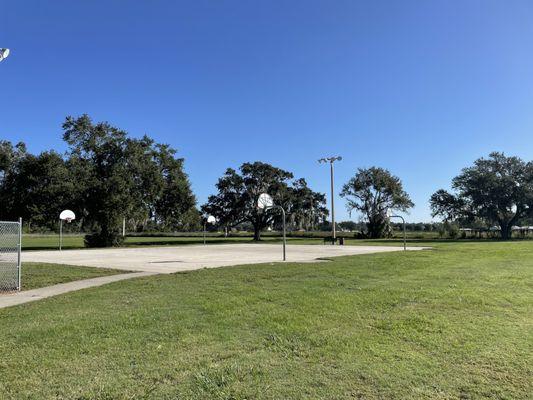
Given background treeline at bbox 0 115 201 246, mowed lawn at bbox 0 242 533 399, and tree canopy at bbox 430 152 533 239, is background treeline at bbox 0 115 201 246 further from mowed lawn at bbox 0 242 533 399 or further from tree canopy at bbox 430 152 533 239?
tree canopy at bbox 430 152 533 239

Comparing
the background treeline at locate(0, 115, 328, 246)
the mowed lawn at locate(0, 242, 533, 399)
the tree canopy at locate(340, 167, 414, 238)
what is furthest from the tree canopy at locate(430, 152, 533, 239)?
the mowed lawn at locate(0, 242, 533, 399)

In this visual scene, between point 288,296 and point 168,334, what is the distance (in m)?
3.47

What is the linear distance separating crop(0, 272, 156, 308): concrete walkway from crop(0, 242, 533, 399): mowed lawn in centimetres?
66

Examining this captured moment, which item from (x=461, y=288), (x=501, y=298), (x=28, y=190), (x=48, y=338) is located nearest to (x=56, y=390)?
(x=48, y=338)

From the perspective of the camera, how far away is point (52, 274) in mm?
14055

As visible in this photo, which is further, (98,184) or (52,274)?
(98,184)

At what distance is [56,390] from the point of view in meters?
4.11

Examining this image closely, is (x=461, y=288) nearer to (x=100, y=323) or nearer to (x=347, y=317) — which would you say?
(x=347, y=317)

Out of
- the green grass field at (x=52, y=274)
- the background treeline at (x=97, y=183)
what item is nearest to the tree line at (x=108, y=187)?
the background treeline at (x=97, y=183)

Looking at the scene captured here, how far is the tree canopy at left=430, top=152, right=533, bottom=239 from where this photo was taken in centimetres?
6300

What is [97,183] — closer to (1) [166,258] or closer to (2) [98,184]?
(2) [98,184]

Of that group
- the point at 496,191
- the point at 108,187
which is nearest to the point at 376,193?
the point at 496,191

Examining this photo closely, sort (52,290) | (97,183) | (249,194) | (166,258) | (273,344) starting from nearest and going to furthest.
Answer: (273,344) < (52,290) < (166,258) < (97,183) < (249,194)

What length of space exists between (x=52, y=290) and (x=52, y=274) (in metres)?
3.67
